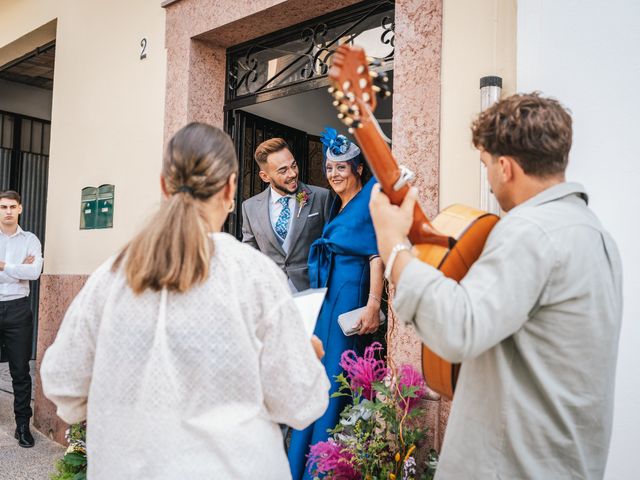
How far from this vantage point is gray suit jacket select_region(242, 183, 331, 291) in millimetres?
3945

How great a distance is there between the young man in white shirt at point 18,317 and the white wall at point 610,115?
14.5 feet

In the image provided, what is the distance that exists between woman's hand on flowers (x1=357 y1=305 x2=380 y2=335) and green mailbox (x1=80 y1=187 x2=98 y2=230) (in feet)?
9.90

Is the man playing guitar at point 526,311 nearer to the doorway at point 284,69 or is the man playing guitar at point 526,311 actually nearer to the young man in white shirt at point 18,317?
the doorway at point 284,69

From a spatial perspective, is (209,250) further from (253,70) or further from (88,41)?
(88,41)

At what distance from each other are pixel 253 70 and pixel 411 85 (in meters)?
1.86

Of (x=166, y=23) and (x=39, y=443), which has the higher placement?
(x=166, y=23)

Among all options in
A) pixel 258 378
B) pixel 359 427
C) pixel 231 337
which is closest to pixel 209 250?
pixel 231 337

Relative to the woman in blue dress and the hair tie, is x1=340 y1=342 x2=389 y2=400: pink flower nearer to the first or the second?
the woman in blue dress

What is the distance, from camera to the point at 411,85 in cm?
317

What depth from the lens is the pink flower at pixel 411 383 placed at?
112 inches

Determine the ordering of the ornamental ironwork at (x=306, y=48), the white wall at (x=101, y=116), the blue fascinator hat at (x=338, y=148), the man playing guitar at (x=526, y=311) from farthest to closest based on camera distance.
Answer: the white wall at (x=101, y=116)
the ornamental ironwork at (x=306, y=48)
the blue fascinator hat at (x=338, y=148)
the man playing guitar at (x=526, y=311)

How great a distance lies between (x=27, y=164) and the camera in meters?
9.20

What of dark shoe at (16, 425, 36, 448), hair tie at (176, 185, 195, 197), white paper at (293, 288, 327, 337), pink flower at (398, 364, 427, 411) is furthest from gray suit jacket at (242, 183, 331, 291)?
dark shoe at (16, 425, 36, 448)

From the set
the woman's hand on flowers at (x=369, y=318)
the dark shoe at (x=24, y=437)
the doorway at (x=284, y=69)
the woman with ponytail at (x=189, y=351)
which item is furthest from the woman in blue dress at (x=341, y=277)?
the dark shoe at (x=24, y=437)
